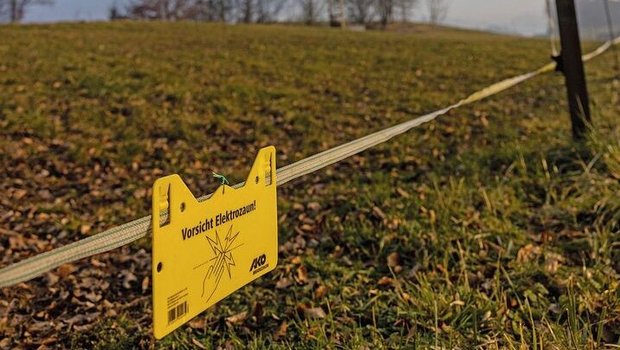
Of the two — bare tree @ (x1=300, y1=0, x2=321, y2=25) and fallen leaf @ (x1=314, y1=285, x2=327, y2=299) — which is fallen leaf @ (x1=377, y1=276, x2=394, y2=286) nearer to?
fallen leaf @ (x1=314, y1=285, x2=327, y2=299)

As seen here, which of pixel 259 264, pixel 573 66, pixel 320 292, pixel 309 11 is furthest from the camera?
pixel 309 11

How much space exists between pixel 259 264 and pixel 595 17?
7.71 meters

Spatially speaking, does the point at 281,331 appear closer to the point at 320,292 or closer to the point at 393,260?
the point at 320,292

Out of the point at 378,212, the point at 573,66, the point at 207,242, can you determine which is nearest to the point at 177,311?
the point at 207,242

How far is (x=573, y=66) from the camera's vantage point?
4.35 metres

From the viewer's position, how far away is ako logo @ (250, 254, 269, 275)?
69.2 inches

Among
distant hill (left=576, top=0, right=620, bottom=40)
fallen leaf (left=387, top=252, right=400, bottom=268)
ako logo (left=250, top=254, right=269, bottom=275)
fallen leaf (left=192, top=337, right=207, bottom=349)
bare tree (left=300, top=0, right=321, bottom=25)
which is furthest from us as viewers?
bare tree (left=300, top=0, right=321, bottom=25)

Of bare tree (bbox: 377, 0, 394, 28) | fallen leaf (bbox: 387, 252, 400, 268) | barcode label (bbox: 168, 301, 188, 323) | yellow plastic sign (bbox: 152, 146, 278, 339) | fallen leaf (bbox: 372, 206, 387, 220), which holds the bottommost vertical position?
fallen leaf (bbox: 387, 252, 400, 268)

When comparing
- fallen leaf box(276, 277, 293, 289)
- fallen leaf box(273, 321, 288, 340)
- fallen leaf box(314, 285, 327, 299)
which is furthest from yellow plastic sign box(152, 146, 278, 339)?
fallen leaf box(276, 277, 293, 289)

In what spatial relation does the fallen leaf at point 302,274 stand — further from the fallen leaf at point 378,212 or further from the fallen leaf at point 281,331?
the fallen leaf at point 378,212

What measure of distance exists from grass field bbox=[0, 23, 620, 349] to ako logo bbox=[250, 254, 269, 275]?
772 millimetres

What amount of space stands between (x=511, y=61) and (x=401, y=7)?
48179 millimetres

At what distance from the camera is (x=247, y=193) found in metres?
1.68

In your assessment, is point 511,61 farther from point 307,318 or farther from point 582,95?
point 307,318
